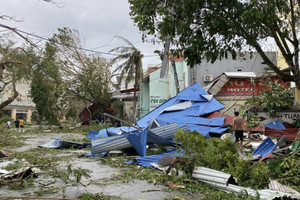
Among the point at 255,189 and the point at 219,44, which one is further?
the point at 219,44

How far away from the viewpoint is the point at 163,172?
24.9 feet

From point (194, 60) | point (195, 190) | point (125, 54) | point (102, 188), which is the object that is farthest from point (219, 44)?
point (125, 54)

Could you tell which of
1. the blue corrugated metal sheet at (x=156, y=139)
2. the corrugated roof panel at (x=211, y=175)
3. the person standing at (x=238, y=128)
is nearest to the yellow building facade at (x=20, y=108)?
the person standing at (x=238, y=128)

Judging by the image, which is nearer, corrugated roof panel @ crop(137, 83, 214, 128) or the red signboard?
corrugated roof panel @ crop(137, 83, 214, 128)

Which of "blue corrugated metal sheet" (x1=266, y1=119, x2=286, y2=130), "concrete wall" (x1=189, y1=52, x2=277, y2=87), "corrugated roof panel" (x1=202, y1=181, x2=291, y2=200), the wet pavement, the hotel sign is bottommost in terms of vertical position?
the wet pavement

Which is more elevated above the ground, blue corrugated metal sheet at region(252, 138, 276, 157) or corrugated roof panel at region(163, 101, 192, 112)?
corrugated roof panel at region(163, 101, 192, 112)

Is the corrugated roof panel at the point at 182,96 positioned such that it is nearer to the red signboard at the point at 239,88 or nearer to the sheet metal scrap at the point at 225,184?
the red signboard at the point at 239,88

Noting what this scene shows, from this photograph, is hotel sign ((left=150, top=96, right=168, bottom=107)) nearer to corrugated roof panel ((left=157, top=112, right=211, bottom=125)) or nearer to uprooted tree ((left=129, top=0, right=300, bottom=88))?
corrugated roof panel ((left=157, top=112, right=211, bottom=125))

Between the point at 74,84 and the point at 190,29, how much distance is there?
24469 millimetres

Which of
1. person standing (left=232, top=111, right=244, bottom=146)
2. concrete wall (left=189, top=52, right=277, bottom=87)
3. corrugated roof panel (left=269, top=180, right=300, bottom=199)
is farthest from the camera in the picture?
concrete wall (left=189, top=52, right=277, bottom=87)

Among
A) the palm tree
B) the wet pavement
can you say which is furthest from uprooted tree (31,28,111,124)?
the wet pavement

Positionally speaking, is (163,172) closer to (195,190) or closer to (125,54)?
(195,190)

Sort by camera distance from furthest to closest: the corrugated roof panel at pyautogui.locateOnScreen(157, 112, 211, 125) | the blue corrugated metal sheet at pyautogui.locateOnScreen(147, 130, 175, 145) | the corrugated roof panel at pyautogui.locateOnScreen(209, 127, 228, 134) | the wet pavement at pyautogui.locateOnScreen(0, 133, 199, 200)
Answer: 1. the corrugated roof panel at pyautogui.locateOnScreen(157, 112, 211, 125)
2. the corrugated roof panel at pyautogui.locateOnScreen(209, 127, 228, 134)
3. the blue corrugated metal sheet at pyautogui.locateOnScreen(147, 130, 175, 145)
4. the wet pavement at pyautogui.locateOnScreen(0, 133, 199, 200)

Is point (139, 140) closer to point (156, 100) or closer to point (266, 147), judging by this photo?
point (266, 147)
